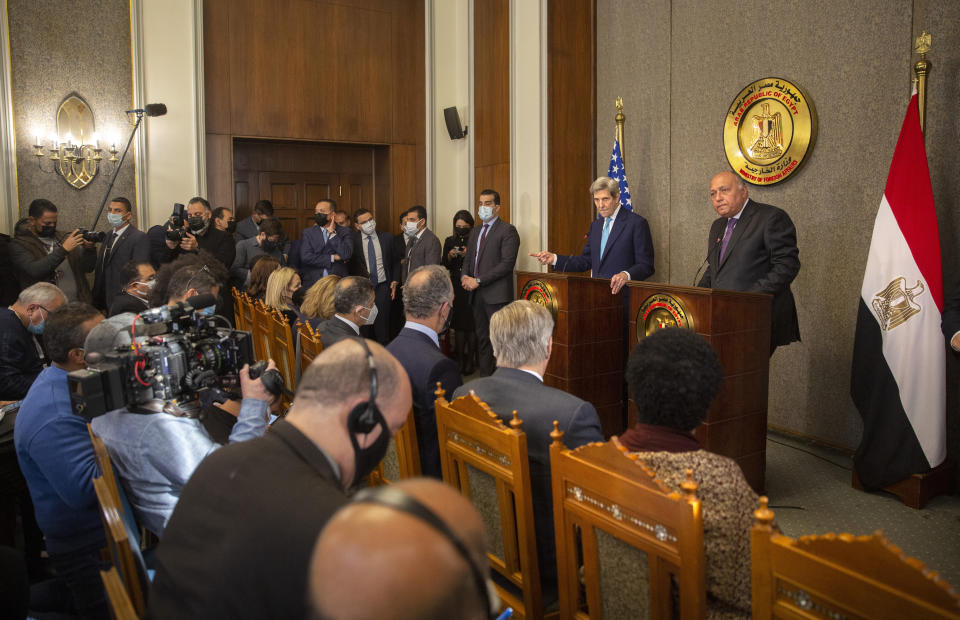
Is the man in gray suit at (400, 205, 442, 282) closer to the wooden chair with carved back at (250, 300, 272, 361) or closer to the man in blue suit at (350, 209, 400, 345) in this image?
the man in blue suit at (350, 209, 400, 345)

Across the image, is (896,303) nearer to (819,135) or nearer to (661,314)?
(661,314)

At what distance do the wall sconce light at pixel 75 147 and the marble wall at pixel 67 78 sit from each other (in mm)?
49

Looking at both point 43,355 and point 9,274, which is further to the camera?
point 9,274

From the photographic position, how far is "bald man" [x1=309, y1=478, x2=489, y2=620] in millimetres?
546

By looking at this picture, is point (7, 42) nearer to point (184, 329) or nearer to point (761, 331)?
point (184, 329)

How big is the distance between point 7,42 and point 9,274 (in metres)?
2.42

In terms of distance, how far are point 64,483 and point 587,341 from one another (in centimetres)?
239

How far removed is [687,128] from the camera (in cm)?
481

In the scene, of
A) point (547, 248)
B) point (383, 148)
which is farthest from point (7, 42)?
point (547, 248)

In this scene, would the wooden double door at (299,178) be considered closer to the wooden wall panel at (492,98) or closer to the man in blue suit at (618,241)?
the wooden wall panel at (492,98)

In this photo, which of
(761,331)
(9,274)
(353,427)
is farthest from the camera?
(9,274)

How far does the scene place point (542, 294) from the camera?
11.8ft

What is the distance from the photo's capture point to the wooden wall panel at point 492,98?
21.2 feet

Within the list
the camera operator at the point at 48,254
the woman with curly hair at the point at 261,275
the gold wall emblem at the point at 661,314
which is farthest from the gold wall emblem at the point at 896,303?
the camera operator at the point at 48,254
